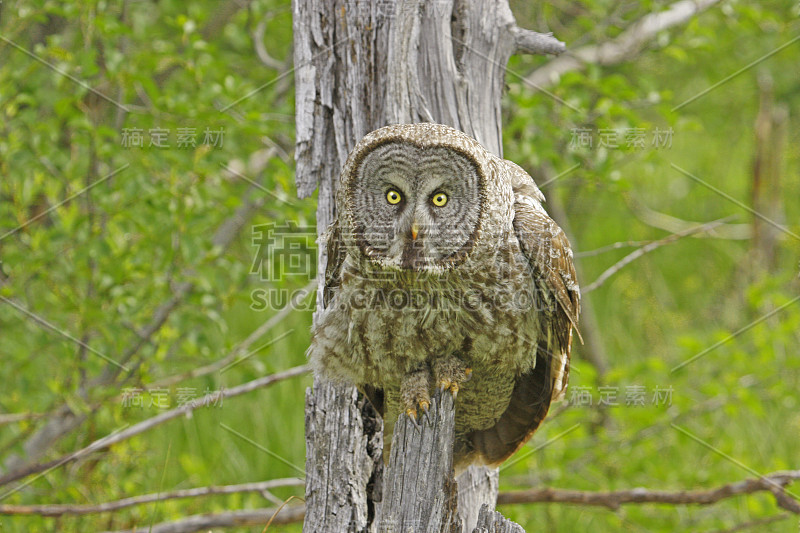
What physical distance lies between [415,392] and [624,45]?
11.5 ft

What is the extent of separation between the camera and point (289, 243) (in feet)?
12.0

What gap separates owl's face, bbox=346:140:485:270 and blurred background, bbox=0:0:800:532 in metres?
1.08

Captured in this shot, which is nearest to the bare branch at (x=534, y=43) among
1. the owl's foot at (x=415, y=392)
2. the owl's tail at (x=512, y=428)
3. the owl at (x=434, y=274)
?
the owl at (x=434, y=274)

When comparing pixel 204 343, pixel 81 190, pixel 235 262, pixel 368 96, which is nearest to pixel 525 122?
pixel 368 96

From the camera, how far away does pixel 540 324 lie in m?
2.58

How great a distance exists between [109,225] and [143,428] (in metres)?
1.01

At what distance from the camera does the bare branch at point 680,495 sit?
126 inches

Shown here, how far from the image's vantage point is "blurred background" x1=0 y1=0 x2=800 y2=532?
358cm

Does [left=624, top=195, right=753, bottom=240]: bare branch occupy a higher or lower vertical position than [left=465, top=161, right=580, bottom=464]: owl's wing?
higher

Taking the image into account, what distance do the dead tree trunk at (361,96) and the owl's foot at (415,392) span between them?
0.34 metres

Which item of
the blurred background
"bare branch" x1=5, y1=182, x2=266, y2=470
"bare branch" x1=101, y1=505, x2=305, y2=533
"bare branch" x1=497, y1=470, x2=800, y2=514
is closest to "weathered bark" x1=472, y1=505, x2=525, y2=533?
the blurred background

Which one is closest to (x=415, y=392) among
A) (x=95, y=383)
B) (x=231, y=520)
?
(x=231, y=520)

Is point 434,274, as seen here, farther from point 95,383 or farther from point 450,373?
point 95,383

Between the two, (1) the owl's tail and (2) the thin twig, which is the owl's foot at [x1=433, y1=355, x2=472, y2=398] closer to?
(1) the owl's tail
